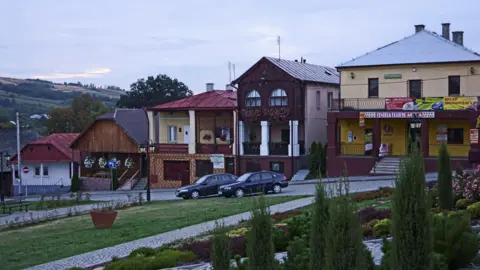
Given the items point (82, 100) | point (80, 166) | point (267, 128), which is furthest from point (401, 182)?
point (82, 100)

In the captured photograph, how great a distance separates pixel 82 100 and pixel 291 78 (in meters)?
57.0

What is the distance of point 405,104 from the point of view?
39875mm

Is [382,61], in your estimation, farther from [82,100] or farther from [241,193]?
[82,100]

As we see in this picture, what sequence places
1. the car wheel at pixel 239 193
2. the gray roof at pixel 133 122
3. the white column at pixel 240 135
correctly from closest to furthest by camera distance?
the car wheel at pixel 239 193 < the white column at pixel 240 135 < the gray roof at pixel 133 122

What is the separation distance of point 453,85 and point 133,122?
26.8 meters

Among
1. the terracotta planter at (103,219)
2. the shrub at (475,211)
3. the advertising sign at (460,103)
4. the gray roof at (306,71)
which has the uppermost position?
the gray roof at (306,71)

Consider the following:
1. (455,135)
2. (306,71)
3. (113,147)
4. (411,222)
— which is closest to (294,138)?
(306,71)

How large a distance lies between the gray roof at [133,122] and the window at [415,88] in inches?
841

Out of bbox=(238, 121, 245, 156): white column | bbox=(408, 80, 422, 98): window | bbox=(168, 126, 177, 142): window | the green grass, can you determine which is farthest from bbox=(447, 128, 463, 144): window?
bbox=(168, 126, 177, 142): window

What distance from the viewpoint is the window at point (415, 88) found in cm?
4128

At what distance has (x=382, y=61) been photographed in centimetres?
4244

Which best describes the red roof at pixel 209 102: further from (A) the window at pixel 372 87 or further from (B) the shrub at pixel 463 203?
(B) the shrub at pixel 463 203

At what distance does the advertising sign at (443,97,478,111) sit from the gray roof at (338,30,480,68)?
8.91 ft

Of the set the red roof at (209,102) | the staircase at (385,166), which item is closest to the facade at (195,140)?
the red roof at (209,102)
